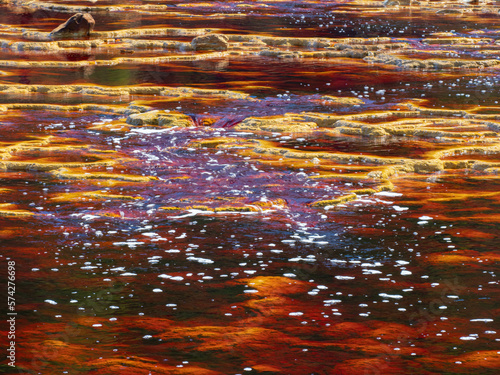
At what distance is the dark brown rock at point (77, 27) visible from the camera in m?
20.3

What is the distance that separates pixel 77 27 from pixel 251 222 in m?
15.2

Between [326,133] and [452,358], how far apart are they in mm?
6233

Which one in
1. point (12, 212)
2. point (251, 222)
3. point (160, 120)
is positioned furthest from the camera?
point (160, 120)

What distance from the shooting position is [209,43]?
19.0 m

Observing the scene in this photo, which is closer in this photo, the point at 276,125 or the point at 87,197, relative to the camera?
the point at 87,197

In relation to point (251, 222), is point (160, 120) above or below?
above

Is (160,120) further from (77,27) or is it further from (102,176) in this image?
(77,27)

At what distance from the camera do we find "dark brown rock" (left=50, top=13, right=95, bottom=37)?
2031cm

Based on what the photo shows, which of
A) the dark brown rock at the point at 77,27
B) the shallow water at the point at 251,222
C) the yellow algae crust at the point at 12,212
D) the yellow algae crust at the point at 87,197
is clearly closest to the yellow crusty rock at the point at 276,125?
the shallow water at the point at 251,222

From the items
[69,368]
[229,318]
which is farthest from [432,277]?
[69,368]

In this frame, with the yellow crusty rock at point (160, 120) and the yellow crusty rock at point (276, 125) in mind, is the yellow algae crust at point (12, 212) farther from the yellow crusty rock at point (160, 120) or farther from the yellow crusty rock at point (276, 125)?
the yellow crusty rock at point (276, 125)

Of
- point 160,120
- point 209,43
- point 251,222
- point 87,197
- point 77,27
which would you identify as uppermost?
point 77,27

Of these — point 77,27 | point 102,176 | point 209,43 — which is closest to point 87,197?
point 102,176

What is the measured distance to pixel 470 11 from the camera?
3084 cm
